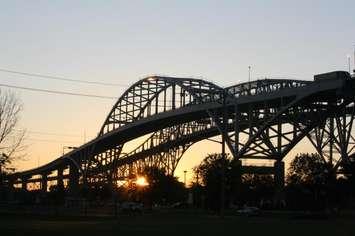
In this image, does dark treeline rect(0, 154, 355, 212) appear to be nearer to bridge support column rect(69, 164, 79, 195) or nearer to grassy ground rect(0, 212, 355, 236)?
grassy ground rect(0, 212, 355, 236)

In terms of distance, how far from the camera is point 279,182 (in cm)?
9819

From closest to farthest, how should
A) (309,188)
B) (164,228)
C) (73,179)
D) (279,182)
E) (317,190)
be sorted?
(164,228) < (317,190) < (309,188) < (279,182) < (73,179)

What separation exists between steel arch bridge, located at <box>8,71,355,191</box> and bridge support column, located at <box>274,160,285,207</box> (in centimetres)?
61

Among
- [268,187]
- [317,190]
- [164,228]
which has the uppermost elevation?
[268,187]

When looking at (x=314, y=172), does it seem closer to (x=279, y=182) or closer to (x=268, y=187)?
(x=279, y=182)

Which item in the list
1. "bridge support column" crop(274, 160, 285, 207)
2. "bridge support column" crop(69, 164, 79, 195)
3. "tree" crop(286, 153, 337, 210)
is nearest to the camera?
"tree" crop(286, 153, 337, 210)

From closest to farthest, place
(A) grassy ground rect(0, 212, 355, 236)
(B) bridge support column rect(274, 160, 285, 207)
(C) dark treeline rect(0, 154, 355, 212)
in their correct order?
(A) grassy ground rect(0, 212, 355, 236)
(C) dark treeline rect(0, 154, 355, 212)
(B) bridge support column rect(274, 160, 285, 207)

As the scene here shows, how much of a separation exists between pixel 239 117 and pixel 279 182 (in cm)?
1062

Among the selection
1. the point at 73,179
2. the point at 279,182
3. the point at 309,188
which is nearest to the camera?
the point at 309,188

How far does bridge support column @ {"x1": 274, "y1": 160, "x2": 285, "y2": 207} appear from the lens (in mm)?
95812

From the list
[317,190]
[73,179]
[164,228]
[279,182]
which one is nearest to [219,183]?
[317,190]

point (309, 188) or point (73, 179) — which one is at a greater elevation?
point (73, 179)

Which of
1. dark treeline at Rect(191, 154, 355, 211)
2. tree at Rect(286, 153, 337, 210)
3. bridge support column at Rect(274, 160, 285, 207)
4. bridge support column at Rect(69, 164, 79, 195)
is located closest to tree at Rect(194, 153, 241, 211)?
dark treeline at Rect(191, 154, 355, 211)

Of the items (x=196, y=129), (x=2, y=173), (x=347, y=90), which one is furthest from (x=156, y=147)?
(x=2, y=173)
